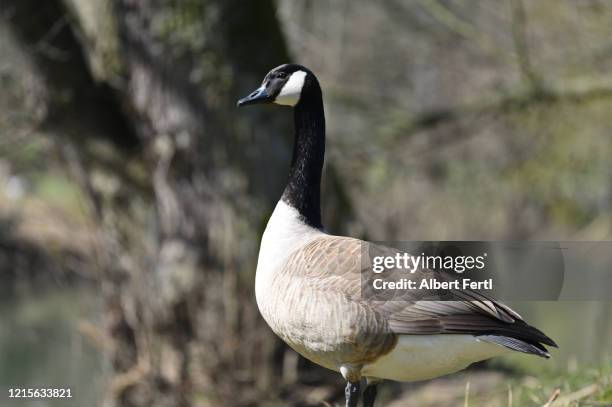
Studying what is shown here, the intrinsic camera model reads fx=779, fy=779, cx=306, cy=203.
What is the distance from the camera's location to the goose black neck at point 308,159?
11.1ft

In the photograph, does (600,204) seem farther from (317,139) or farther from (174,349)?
(317,139)

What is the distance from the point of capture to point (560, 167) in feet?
25.4

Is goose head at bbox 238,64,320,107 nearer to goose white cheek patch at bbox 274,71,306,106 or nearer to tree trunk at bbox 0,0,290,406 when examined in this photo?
goose white cheek patch at bbox 274,71,306,106

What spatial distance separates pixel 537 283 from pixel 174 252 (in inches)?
137

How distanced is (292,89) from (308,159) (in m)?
0.31

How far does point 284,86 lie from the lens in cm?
333

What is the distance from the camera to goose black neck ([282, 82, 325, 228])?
3.38 m

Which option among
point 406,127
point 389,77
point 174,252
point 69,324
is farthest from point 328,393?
point 69,324

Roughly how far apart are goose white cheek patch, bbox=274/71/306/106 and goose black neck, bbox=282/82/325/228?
0.04 m

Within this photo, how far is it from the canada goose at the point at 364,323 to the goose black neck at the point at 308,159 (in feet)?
0.78

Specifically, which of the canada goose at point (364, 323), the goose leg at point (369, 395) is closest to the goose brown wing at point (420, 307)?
the canada goose at point (364, 323)

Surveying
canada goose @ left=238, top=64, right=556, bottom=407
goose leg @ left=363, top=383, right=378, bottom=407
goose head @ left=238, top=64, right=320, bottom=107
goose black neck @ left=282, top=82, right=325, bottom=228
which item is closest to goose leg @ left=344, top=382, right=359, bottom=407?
canada goose @ left=238, top=64, right=556, bottom=407

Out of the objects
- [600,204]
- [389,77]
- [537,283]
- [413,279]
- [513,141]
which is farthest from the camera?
[600,204]

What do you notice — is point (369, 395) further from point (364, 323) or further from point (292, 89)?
point (292, 89)
